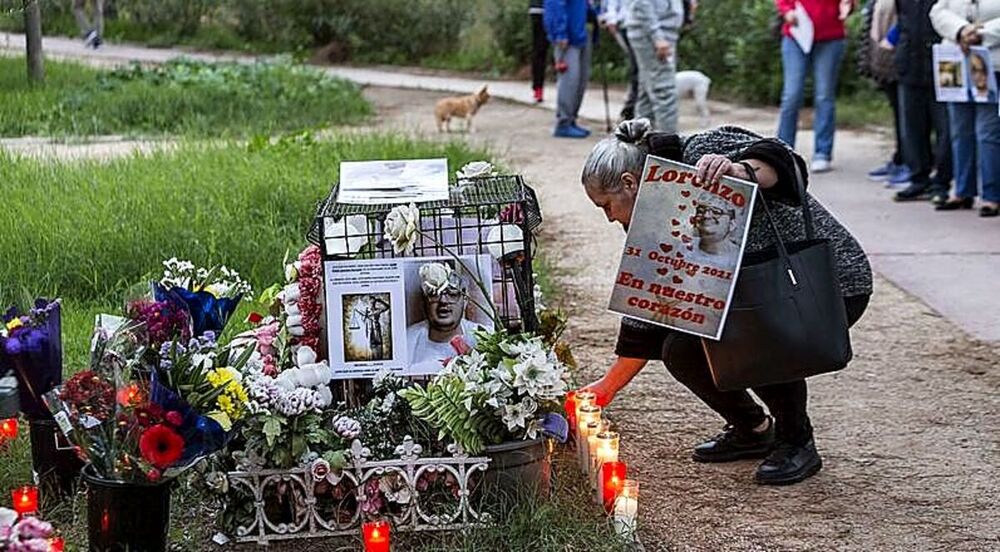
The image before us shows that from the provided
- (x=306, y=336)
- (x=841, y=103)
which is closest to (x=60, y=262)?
(x=306, y=336)

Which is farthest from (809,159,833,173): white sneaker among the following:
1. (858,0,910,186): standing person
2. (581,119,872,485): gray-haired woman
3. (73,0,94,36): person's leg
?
(73,0,94,36): person's leg

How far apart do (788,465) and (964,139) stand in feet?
17.0

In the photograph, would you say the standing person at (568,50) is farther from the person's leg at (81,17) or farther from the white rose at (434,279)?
the person's leg at (81,17)

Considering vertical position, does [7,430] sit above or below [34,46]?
below

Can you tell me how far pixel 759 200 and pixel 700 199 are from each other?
0.72ft

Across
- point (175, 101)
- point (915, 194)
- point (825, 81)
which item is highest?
point (825, 81)

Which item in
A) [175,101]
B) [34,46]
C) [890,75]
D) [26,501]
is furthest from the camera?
[34,46]

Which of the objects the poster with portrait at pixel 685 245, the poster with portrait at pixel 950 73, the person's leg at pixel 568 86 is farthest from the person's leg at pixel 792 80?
the poster with portrait at pixel 685 245

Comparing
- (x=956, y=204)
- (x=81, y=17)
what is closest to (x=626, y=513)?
(x=956, y=204)

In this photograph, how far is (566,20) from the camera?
13312mm

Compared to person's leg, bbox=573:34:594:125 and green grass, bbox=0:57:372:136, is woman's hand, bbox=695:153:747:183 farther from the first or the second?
person's leg, bbox=573:34:594:125

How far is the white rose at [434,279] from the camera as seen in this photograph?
14.3 ft

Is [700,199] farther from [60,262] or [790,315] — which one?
[60,262]

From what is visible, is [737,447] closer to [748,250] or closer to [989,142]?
[748,250]
